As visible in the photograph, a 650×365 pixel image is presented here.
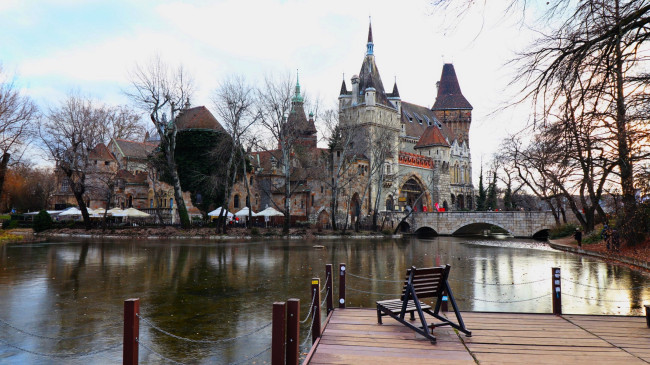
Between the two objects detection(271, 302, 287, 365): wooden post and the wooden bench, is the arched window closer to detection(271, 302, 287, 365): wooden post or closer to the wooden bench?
the wooden bench

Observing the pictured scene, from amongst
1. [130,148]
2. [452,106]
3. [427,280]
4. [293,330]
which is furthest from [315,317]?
[452,106]

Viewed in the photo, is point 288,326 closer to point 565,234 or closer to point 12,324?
point 12,324

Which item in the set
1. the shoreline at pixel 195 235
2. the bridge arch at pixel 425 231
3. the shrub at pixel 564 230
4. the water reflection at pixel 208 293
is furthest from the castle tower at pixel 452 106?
the water reflection at pixel 208 293

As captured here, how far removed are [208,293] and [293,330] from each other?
257 inches

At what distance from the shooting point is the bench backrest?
19.7 feet

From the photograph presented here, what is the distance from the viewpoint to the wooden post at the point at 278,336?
4.36m

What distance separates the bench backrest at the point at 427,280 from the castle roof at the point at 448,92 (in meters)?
83.4

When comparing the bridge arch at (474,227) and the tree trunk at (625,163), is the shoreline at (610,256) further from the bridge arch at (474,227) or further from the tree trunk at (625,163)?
the bridge arch at (474,227)

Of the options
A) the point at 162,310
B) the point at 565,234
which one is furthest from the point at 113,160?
the point at 162,310

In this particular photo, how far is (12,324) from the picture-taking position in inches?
309

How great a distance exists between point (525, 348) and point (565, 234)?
3280 cm

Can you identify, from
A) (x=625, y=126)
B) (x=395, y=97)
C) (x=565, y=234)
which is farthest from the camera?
(x=395, y=97)

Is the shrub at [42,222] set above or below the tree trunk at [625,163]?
below

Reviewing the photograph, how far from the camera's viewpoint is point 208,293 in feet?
35.2
